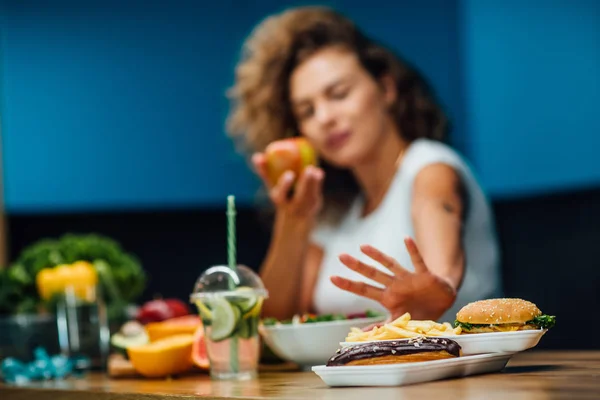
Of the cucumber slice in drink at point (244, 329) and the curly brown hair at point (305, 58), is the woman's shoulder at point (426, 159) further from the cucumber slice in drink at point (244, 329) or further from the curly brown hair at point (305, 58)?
the cucumber slice in drink at point (244, 329)

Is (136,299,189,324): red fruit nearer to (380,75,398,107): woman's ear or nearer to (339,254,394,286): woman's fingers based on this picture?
(339,254,394,286): woman's fingers

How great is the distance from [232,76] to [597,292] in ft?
5.15

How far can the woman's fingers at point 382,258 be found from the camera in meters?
1.34

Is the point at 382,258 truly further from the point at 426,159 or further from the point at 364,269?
the point at 426,159

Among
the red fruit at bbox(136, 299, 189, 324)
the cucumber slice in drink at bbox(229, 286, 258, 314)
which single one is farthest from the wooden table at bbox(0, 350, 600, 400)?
the red fruit at bbox(136, 299, 189, 324)

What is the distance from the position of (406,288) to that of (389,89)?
1.47 metres

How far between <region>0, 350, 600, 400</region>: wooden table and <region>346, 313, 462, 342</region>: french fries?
8 cm

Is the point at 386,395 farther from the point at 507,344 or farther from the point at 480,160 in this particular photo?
the point at 480,160

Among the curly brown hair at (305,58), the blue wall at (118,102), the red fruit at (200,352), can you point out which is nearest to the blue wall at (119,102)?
the blue wall at (118,102)

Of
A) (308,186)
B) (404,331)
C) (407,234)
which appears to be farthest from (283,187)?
(404,331)

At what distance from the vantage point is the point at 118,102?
11.9ft

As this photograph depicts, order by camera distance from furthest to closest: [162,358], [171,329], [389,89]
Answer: [389,89] < [171,329] < [162,358]

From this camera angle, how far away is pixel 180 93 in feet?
11.8

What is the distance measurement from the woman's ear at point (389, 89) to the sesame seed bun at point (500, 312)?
1636 millimetres
